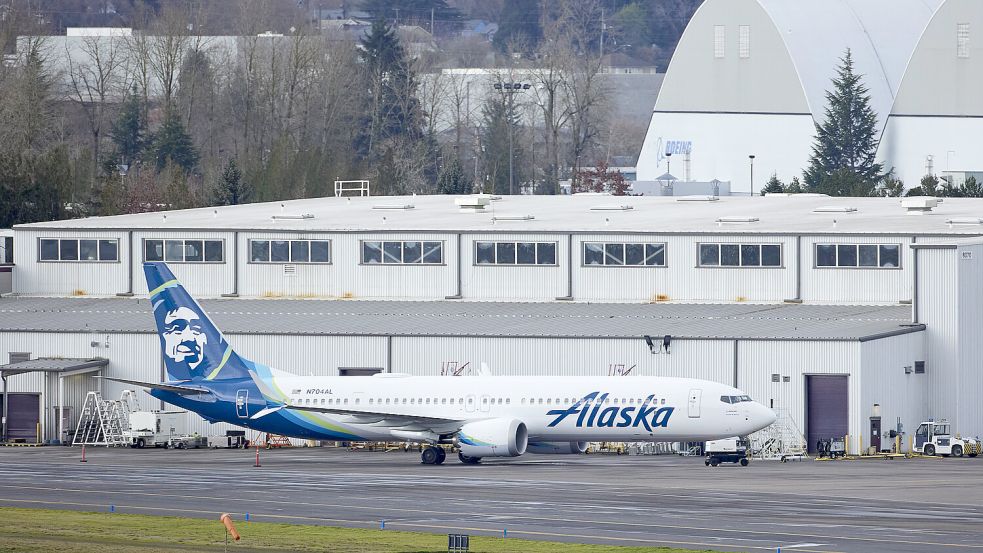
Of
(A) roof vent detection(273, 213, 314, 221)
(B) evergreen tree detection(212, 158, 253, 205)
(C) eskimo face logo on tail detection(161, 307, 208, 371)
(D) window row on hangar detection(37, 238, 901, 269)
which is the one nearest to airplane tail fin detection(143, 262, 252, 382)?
(C) eskimo face logo on tail detection(161, 307, 208, 371)

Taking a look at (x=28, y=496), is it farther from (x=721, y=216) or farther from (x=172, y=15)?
(x=172, y=15)

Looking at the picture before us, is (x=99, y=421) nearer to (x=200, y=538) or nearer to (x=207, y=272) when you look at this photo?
(x=207, y=272)

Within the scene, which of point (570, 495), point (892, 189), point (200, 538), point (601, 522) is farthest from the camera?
point (892, 189)

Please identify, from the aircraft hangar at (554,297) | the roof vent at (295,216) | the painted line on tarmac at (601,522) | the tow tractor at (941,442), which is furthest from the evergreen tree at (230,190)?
the painted line on tarmac at (601,522)

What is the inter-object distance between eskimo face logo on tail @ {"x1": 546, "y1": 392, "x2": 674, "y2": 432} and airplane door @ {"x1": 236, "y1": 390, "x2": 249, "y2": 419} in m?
12.9

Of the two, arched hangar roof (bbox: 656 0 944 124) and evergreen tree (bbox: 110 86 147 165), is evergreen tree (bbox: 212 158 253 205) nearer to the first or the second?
arched hangar roof (bbox: 656 0 944 124)

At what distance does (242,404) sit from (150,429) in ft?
33.8

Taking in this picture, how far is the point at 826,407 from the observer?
75.7 metres

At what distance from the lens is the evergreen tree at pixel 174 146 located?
588 feet

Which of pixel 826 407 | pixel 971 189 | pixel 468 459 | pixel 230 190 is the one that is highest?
pixel 230 190

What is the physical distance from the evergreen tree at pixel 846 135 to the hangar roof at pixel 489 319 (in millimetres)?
78072

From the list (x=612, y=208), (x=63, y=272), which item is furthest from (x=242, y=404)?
(x=612, y=208)

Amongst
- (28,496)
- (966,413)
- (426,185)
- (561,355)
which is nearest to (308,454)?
(561,355)

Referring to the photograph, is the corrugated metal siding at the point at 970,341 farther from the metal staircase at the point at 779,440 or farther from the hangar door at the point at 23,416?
the hangar door at the point at 23,416
